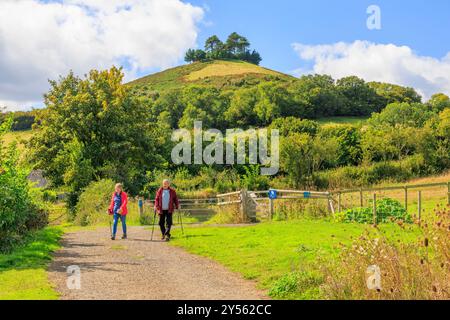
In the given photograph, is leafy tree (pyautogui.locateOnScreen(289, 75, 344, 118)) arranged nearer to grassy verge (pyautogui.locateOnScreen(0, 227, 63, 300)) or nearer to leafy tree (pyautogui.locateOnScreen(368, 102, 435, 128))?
leafy tree (pyautogui.locateOnScreen(368, 102, 435, 128))

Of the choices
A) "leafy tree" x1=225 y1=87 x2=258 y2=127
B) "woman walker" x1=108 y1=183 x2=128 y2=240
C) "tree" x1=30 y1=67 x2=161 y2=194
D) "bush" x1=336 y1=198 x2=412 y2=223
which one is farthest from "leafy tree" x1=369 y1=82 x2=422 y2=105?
"woman walker" x1=108 y1=183 x2=128 y2=240

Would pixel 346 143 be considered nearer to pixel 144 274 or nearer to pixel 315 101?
pixel 315 101

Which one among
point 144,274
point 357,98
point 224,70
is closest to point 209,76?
point 224,70

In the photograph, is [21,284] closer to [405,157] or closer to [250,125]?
[405,157]

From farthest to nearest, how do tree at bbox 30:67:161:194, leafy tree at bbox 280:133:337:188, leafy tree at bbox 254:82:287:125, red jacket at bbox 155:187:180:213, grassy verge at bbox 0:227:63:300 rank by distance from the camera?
1. leafy tree at bbox 254:82:287:125
2. leafy tree at bbox 280:133:337:188
3. tree at bbox 30:67:161:194
4. red jacket at bbox 155:187:180:213
5. grassy verge at bbox 0:227:63:300

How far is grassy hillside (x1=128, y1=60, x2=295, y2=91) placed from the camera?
159613 mm

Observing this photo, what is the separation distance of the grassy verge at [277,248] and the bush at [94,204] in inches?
408

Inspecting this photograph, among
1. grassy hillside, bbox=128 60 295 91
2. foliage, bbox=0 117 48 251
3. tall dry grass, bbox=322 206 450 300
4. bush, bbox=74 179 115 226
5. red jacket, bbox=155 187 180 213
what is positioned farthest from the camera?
grassy hillside, bbox=128 60 295 91

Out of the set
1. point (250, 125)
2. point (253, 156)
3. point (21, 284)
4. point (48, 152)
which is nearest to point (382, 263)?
point (21, 284)

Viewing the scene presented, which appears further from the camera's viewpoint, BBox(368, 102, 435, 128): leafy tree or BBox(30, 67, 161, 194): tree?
BBox(368, 102, 435, 128): leafy tree

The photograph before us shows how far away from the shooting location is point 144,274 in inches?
475

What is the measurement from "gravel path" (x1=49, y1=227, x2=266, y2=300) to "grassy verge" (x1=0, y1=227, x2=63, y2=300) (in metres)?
0.26

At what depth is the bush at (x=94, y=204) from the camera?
31.0 metres

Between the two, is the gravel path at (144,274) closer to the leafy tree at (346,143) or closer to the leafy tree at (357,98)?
the leafy tree at (346,143)
